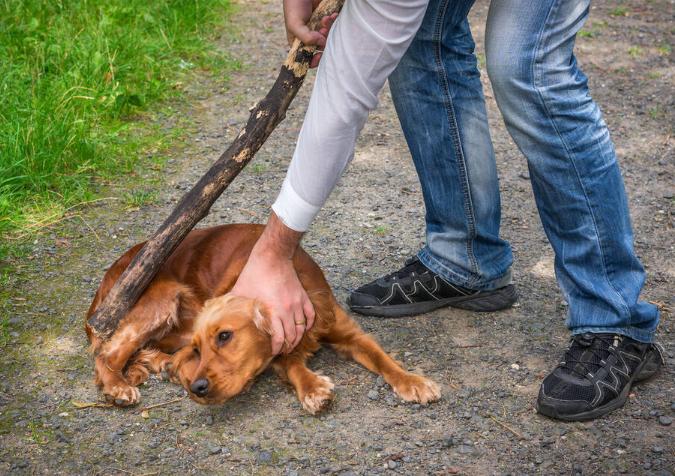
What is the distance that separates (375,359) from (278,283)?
0.56 m

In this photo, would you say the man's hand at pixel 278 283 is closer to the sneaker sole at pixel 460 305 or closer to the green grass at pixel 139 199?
the sneaker sole at pixel 460 305

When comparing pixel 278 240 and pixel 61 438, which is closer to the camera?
pixel 278 240

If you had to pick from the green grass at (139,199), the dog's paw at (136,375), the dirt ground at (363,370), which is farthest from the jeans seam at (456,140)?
the green grass at (139,199)

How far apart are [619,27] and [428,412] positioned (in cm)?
476

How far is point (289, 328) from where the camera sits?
9.65 ft

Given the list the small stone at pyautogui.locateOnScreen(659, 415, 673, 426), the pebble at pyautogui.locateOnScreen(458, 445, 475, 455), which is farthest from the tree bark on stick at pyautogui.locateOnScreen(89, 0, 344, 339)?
the small stone at pyautogui.locateOnScreen(659, 415, 673, 426)

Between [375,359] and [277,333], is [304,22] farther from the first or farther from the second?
[375,359]

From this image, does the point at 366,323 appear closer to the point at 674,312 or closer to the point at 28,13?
the point at 674,312

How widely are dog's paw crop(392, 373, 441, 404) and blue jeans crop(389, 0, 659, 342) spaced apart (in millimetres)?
521

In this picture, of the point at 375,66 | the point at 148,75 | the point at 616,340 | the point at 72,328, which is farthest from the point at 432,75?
the point at 148,75

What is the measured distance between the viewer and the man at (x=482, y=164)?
2.50 meters

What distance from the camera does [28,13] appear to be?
19.7 ft

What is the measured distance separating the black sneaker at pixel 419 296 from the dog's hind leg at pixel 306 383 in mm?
473

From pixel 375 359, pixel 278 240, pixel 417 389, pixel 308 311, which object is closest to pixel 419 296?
pixel 375 359
